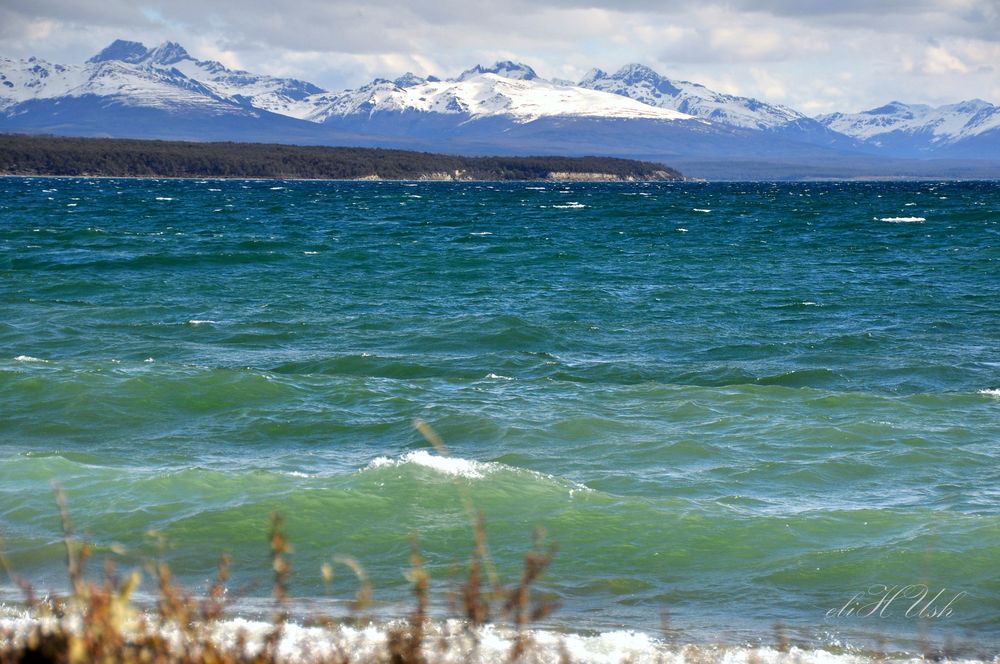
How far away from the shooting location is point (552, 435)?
1271 centimetres

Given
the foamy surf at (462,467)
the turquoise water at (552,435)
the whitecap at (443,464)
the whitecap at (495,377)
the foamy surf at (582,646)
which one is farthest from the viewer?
the whitecap at (495,377)

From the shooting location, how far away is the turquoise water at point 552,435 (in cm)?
855

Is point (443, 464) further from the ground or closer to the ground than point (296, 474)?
further from the ground

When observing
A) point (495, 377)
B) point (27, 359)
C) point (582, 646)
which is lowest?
point (27, 359)

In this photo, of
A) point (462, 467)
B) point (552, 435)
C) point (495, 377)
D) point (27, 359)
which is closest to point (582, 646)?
point (462, 467)

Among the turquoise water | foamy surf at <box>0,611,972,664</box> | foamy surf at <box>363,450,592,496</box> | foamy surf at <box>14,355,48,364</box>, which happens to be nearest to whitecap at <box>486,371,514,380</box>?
the turquoise water

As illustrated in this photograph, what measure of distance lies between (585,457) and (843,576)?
12.4 feet

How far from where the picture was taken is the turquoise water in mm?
8547

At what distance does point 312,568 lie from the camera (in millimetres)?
8656

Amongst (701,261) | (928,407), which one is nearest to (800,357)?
(928,407)

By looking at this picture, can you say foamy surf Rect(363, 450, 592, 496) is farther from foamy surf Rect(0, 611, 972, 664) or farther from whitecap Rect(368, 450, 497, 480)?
foamy surf Rect(0, 611, 972, 664)

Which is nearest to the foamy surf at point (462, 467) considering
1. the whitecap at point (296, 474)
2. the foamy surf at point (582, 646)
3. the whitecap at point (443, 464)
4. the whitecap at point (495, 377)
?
the whitecap at point (443, 464)

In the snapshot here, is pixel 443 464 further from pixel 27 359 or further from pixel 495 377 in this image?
pixel 27 359

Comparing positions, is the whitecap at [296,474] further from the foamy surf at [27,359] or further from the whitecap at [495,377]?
the foamy surf at [27,359]
